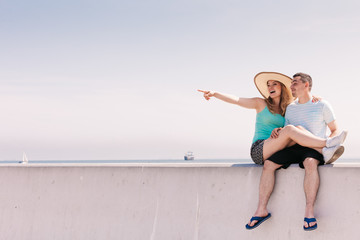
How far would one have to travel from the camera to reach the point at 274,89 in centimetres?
539

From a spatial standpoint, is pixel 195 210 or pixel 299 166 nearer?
pixel 299 166

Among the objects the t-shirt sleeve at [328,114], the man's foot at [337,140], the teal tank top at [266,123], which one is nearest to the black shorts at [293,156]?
the man's foot at [337,140]

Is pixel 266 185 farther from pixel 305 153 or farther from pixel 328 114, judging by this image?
pixel 328 114

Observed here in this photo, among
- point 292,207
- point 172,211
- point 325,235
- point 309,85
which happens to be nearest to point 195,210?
point 172,211

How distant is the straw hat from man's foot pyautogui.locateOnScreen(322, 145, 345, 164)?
128 cm

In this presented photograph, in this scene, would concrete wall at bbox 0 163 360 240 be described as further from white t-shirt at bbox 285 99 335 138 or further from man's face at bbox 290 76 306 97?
man's face at bbox 290 76 306 97

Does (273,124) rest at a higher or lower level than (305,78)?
lower

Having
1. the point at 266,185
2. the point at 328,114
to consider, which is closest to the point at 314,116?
the point at 328,114

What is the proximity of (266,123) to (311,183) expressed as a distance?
1167 mm

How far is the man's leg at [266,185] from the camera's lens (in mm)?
4355

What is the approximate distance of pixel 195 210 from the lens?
4777mm

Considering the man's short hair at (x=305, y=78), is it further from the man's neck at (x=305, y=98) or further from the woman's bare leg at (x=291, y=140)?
the woman's bare leg at (x=291, y=140)

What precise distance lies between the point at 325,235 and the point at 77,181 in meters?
3.06

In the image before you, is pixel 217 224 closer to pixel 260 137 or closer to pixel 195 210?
pixel 195 210
